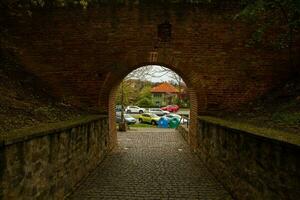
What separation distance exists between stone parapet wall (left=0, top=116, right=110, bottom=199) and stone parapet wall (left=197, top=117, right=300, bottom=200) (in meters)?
3.07

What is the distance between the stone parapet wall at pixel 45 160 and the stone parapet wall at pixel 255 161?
3.07 m

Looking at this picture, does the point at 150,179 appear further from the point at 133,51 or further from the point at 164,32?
the point at 164,32

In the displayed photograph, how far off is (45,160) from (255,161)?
3.20 m

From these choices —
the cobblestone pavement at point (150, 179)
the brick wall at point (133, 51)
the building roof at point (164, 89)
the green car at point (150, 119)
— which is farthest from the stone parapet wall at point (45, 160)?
the building roof at point (164, 89)

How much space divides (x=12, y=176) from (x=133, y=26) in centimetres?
785

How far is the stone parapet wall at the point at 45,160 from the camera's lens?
399cm

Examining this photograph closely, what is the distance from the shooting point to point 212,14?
11.0m

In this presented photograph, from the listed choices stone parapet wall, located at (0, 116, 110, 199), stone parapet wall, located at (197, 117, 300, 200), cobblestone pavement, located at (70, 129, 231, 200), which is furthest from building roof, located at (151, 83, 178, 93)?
stone parapet wall, located at (0, 116, 110, 199)

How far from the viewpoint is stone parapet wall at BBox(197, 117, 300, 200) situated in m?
4.07

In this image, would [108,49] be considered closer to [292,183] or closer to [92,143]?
[92,143]

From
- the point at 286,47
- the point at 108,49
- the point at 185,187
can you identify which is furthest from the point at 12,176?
the point at 286,47

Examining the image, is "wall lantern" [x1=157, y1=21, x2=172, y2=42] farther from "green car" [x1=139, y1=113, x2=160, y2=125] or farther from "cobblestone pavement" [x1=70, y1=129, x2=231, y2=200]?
"green car" [x1=139, y1=113, x2=160, y2=125]

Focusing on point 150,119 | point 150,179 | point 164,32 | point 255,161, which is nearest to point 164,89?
point 150,119

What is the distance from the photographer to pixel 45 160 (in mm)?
5219
